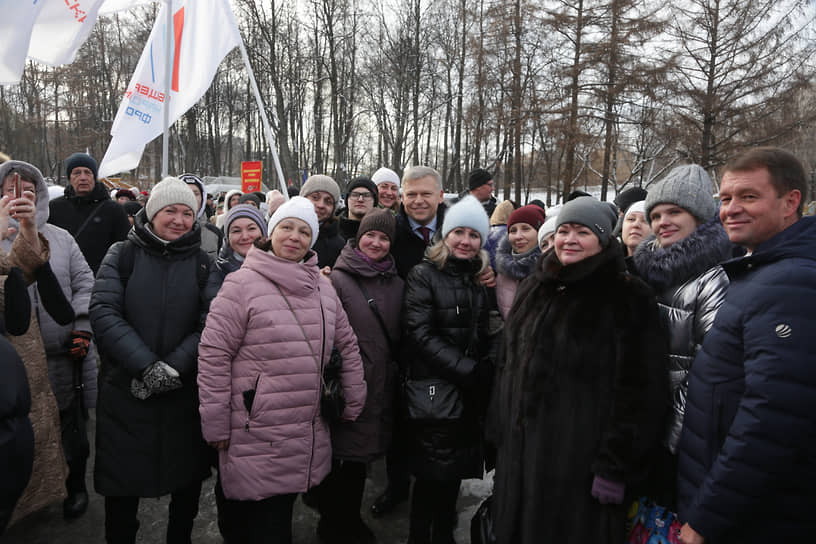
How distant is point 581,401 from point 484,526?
0.94 metres

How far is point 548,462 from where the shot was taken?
2.06 meters

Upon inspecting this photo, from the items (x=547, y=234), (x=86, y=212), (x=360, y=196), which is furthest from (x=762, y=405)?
(x=86, y=212)

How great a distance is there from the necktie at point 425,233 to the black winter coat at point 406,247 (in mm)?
32

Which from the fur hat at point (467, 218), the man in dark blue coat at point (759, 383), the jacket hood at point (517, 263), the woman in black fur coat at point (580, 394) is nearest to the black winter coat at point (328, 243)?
the fur hat at point (467, 218)

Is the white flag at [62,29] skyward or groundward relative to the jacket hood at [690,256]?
skyward

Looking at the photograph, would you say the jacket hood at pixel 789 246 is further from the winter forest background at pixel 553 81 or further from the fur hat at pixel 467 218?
the winter forest background at pixel 553 81

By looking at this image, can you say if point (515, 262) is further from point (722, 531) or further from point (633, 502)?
point (722, 531)

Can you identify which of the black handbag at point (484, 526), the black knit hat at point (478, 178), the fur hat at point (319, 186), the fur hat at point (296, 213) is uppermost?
the black knit hat at point (478, 178)

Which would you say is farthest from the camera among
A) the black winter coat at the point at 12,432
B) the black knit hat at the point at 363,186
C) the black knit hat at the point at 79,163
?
the black knit hat at the point at 79,163

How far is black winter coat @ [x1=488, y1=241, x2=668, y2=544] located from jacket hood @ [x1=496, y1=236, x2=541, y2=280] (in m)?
0.86

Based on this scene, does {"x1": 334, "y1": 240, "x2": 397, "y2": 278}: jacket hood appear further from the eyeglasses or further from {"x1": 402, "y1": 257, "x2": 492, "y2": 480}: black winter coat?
the eyeglasses

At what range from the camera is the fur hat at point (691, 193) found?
2145 mm

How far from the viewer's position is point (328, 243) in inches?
148

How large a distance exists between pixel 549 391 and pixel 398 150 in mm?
21246
